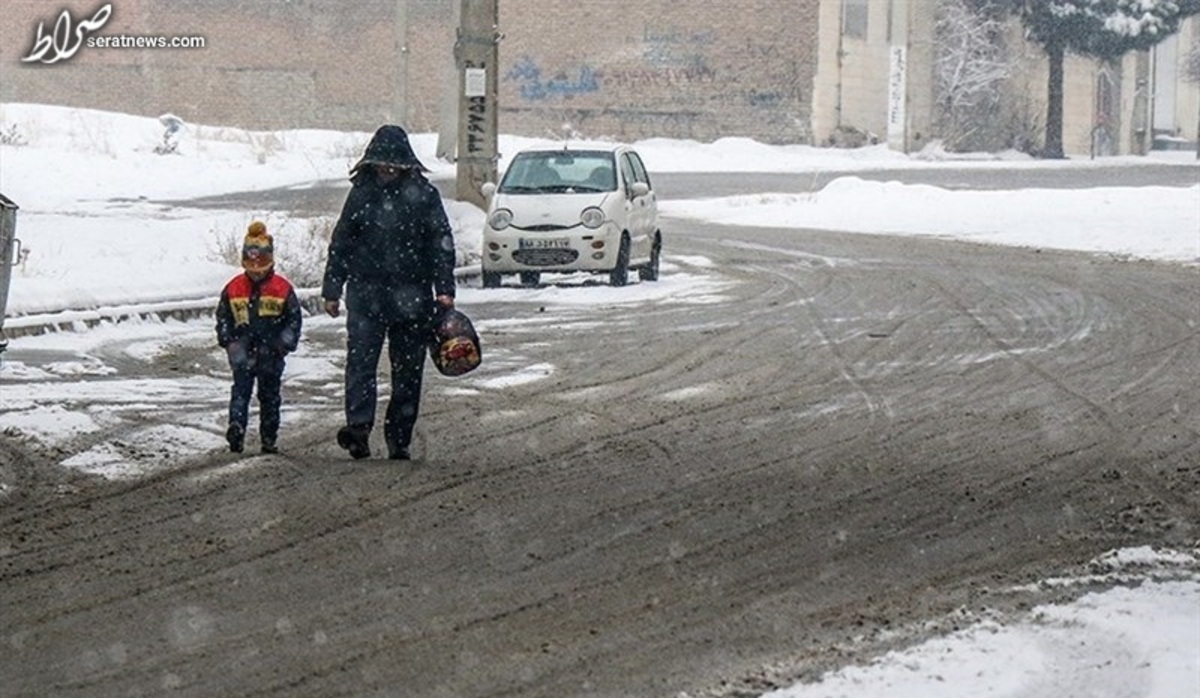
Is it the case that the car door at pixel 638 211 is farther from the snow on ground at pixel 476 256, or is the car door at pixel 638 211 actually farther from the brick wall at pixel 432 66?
the brick wall at pixel 432 66

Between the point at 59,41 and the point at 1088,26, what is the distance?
34780 mm

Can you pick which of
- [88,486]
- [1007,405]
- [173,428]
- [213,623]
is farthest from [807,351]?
[213,623]

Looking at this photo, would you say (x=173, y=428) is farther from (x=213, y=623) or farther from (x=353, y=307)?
(x=213, y=623)

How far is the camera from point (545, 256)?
2594 centimetres

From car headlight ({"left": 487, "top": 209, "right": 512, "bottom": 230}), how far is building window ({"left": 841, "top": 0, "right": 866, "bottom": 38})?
48367 millimetres

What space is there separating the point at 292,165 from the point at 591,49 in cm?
2357

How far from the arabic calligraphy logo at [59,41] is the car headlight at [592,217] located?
A: 55.4 m

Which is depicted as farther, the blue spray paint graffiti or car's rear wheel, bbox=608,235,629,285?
the blue spray paint graffiti

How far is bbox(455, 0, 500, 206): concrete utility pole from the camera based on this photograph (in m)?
28.8

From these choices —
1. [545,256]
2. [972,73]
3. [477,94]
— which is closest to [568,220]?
[545,256]

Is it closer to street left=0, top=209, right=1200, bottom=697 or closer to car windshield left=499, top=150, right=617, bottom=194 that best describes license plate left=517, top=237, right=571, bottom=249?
car windshield left=499, top=150, right=617, bottom=194

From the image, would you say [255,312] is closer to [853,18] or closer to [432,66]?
[853,18]

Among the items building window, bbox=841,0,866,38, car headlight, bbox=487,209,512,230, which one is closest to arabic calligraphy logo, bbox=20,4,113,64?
building window, bbox=841,0,866,38

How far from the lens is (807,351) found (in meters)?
18.3
